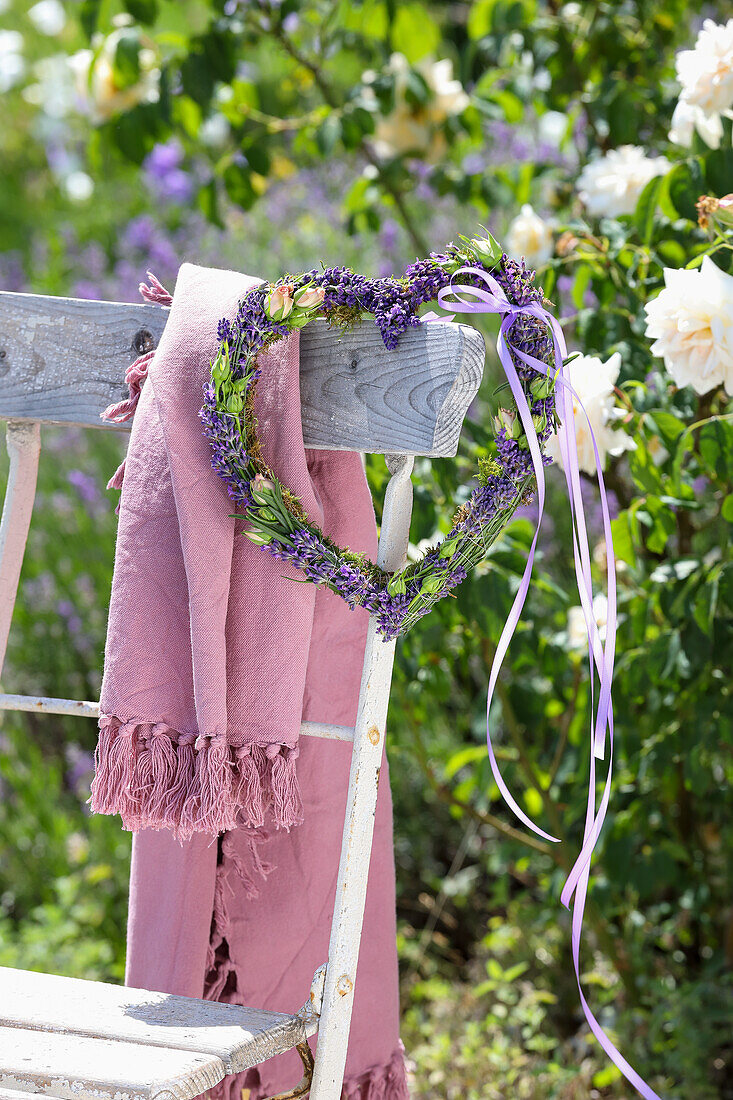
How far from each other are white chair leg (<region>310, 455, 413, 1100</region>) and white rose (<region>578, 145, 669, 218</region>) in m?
0.70

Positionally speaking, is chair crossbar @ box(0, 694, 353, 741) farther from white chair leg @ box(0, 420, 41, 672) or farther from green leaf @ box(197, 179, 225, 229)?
green leaf @ box(197, 179, 225, 229)

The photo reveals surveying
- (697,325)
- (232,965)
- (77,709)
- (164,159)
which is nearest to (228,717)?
(77,709)

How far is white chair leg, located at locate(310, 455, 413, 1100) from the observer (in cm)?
89

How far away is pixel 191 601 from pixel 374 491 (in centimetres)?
43

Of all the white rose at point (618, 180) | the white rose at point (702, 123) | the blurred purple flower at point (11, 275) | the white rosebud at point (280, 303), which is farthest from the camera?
the blurred purple flower at point (11, 275)

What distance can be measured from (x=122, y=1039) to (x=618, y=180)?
47.3 inches

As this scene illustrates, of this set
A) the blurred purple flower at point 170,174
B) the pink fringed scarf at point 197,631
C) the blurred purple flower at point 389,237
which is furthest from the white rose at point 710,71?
the blurred purple flower at point 170,174

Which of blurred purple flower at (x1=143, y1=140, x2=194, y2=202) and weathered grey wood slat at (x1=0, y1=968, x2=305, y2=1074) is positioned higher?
blurred purple flower at (x1=143, y1=140, x2=194, y2=202)

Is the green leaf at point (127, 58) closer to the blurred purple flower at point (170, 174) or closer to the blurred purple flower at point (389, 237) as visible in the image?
the blurred purple flower at point (389, 237)

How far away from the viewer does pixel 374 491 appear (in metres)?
1.29

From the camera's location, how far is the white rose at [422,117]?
1.96m

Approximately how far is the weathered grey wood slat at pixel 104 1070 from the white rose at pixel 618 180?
45.7 inches

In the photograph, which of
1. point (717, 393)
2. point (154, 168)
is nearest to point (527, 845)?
point (717, 393)

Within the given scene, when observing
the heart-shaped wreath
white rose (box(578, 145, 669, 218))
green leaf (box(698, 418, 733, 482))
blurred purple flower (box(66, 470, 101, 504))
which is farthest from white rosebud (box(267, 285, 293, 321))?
blurred purple flower (box(66, 470, 101, 504))
